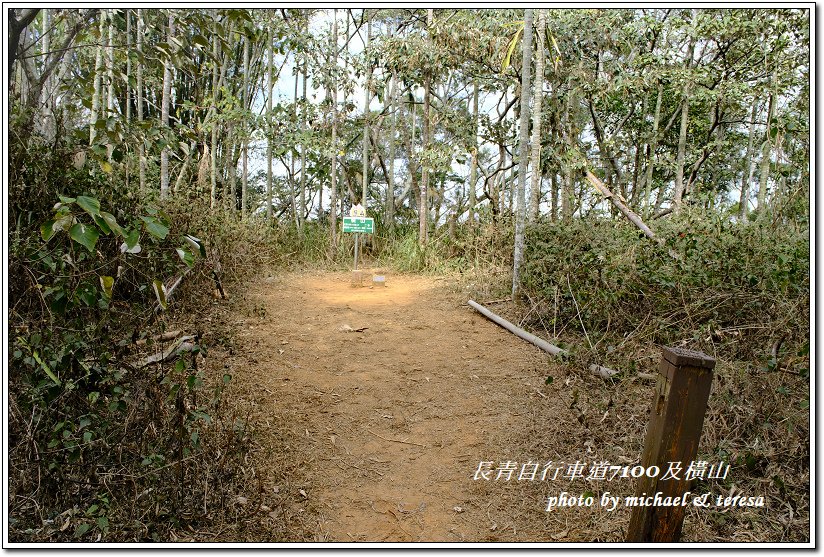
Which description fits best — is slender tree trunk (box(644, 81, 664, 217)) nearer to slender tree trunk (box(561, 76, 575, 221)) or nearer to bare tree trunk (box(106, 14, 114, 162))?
slender tree trunk (box(561, 76, 575, 221))

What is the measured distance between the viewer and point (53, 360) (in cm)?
242

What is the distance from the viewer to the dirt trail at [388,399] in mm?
2795

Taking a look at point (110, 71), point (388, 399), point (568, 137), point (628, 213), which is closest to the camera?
point (388, 399)

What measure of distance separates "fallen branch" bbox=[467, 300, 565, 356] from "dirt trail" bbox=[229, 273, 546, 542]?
0.07 m

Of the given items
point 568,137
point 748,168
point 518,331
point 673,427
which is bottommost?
point 518,331

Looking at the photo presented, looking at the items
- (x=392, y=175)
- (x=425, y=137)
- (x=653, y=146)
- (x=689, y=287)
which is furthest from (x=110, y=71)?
(x=653, y=146)

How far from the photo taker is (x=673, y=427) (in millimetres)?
1788

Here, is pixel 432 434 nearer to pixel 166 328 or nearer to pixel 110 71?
pixel 166 328

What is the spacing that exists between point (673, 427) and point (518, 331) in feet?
12.0

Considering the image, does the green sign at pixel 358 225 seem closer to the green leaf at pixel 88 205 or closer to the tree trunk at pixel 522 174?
the tree trunk at pixel 522 174

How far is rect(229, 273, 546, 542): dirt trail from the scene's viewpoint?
9.17ft

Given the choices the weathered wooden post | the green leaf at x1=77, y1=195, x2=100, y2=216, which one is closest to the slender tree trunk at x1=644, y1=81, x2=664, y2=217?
the weathered wooden post

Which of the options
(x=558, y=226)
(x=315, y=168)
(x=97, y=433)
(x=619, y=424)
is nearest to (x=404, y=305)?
(x=558, y=226)
